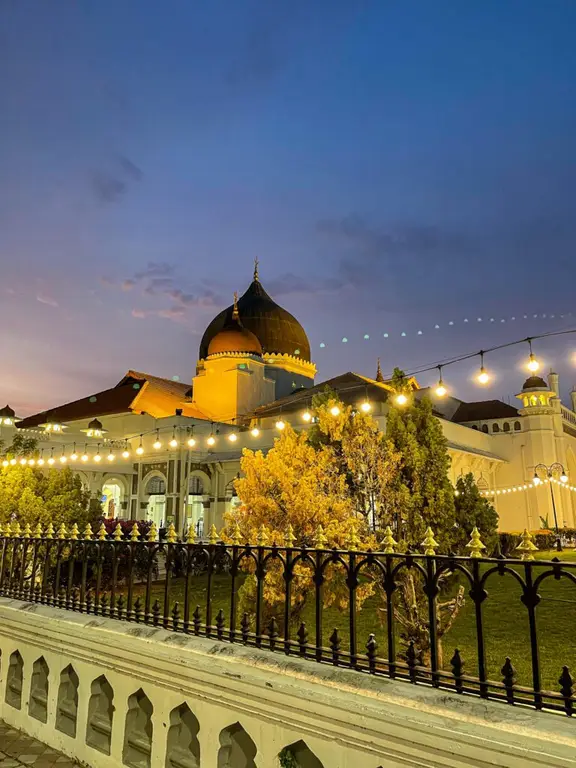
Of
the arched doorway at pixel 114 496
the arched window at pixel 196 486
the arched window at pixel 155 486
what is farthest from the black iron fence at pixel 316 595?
the arched doorway at pixel 114 496

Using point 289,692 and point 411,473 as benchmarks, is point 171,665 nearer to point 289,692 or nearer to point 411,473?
point 289,692

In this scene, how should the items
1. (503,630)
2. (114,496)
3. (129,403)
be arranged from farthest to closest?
(129,403)
(114,496)
(503,630)

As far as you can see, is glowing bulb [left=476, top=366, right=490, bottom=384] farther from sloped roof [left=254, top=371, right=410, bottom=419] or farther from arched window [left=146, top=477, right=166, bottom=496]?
arched window [left=146, top=477, right=166, bottom=496]

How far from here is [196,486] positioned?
96.6ft

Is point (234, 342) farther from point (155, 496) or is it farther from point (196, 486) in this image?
point (155, 496)

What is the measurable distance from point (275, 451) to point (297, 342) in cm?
3052

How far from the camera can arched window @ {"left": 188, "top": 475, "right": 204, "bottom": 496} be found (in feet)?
95.6

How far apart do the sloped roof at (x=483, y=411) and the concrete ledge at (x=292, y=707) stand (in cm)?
3386

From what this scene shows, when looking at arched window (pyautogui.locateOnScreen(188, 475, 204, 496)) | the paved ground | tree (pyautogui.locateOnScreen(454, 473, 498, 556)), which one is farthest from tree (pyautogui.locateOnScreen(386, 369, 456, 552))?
arched window (pyautogui.locateOnScreen(188, 475, 204, 496))

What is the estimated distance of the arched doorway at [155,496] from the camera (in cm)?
2927

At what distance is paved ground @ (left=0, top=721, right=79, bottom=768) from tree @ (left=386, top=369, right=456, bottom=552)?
4256 millimetres

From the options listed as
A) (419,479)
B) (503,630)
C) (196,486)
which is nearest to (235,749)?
(419,479)

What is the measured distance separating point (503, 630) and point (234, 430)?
21.7 metres

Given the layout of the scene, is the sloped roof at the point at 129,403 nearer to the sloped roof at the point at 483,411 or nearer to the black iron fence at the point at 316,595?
the sloped roof at the point at 483,411
